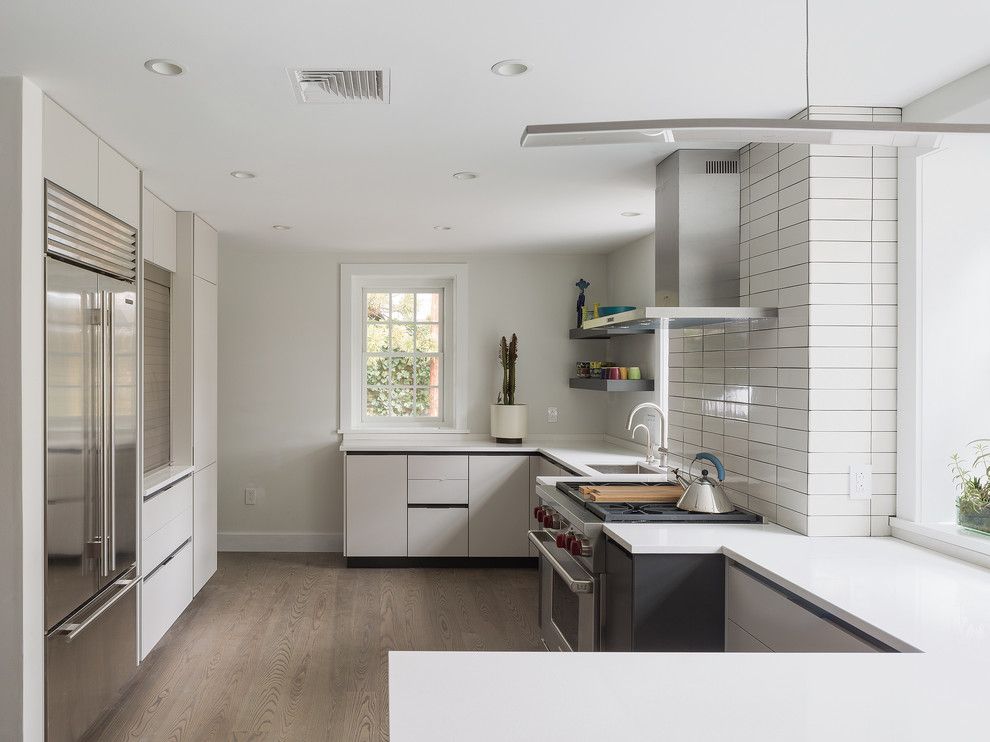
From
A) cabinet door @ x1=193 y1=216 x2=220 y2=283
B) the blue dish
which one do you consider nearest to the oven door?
the blue dish

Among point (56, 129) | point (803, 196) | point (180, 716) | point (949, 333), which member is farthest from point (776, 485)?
point (56, 129)

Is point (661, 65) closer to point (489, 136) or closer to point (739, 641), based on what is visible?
point (489, 136)

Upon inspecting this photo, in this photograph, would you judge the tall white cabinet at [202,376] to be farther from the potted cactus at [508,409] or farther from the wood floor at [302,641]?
the potted cactus at [508,409]

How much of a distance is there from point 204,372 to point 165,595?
1345mm

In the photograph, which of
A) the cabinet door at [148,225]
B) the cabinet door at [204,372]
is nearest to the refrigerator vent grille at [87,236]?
the cabinet door at [148,225]

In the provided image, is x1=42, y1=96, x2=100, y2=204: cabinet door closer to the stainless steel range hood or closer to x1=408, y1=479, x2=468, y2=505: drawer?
the stainless steel range hood

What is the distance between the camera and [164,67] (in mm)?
2180

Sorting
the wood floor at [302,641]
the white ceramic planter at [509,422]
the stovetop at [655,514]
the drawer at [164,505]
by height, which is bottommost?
the wood floor at [302,641]

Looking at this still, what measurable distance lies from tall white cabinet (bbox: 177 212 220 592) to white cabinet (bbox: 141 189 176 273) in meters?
0.13

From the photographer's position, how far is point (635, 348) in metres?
5.06

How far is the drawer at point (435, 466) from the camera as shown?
16.8 ft

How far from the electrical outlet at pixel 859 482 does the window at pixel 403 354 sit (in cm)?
369

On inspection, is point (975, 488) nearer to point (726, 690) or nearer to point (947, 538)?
point (947, 538)

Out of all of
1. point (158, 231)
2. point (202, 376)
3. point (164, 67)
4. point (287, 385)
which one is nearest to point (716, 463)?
point (164, 67)
